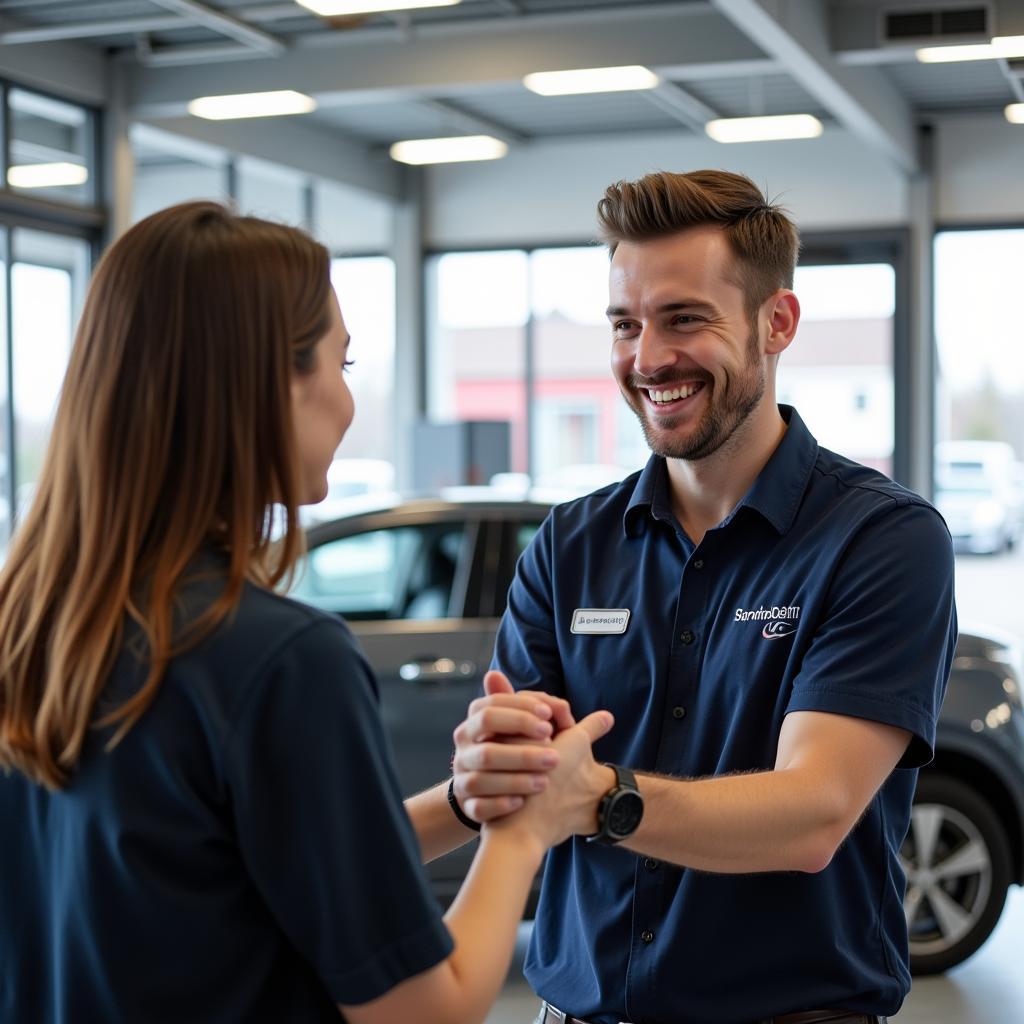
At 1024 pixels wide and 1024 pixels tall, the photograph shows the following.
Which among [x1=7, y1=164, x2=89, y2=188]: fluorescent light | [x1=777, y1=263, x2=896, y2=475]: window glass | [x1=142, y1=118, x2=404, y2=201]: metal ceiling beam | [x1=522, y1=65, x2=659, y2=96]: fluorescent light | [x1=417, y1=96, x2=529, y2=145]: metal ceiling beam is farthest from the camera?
[x1=777, y1=263, x2=896, y2=475]: window glass

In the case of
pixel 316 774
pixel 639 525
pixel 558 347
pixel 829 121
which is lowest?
pixel 316 774

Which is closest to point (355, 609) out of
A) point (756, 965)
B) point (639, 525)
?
point (639, 525)

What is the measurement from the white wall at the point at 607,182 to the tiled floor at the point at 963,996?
7.06 metres

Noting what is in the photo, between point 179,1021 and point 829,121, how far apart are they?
10770 mm

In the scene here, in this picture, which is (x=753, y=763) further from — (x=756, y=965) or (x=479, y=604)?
(x=479, y=604)

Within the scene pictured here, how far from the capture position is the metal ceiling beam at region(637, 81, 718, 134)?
977 centimetres

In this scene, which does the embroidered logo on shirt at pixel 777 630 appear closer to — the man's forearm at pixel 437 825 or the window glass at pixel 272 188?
the man's forearm at pixel 437 825

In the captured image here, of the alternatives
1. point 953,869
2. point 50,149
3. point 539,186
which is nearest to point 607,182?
point 539,186

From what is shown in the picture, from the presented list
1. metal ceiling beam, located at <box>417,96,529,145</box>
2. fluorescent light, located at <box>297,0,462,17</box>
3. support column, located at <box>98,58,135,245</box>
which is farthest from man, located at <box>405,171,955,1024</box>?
metal ceiling beam, located at <box>417,96,529,145</box>

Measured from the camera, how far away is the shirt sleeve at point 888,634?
1.66 m

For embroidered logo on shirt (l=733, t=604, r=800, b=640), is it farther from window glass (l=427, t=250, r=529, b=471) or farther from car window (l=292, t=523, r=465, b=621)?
window glass (l=427, t=250, r=529, b=471)

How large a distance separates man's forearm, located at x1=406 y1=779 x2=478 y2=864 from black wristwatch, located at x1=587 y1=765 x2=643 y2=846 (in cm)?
24

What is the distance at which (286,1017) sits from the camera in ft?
3.86

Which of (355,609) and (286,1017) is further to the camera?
(355,609)
